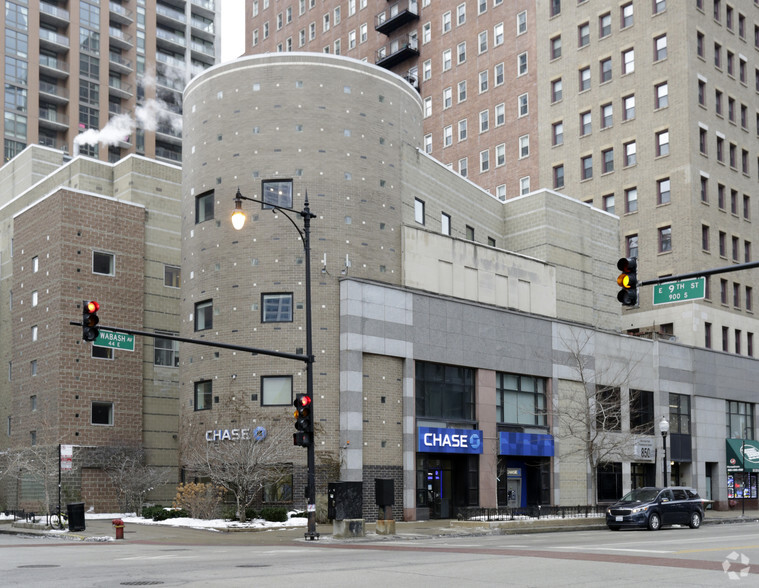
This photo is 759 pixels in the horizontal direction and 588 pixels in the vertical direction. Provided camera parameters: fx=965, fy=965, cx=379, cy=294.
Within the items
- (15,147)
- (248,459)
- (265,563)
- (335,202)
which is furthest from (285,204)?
(15,147)

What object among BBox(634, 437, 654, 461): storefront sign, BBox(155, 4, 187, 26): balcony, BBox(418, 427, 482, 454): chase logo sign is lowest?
BBox(634, 437, 654, 461): storefront sign

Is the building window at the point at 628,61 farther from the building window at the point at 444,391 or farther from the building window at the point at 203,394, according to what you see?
the building window at the point at 203,394

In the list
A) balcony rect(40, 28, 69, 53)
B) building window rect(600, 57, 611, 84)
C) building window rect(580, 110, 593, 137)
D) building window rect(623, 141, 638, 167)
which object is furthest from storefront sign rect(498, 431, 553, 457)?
balcony rect(40, 28, 69, 53)

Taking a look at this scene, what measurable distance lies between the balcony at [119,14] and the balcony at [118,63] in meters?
4.07

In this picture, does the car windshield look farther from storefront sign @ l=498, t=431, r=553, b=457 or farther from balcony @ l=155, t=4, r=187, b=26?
balcony @ l=155, t=4, r=187, b=26

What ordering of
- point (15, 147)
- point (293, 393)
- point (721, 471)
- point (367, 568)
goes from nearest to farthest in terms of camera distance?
point (367, 568)
point (293, 393)
point (721, 471)
point (15, 147)

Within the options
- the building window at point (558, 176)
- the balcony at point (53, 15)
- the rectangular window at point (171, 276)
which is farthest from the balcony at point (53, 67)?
the building window at point (558, 176)

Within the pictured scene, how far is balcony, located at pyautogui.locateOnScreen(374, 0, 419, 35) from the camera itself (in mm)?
89125

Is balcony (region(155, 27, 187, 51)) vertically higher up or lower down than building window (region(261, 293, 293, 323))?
higher up

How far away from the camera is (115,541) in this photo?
31625mm

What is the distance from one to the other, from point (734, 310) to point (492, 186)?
22356 mm

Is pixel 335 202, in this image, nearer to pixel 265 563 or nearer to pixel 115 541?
pixel 115 541

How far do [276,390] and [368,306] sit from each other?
5630 millimetres

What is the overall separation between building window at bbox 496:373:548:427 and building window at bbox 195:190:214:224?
665 inches
